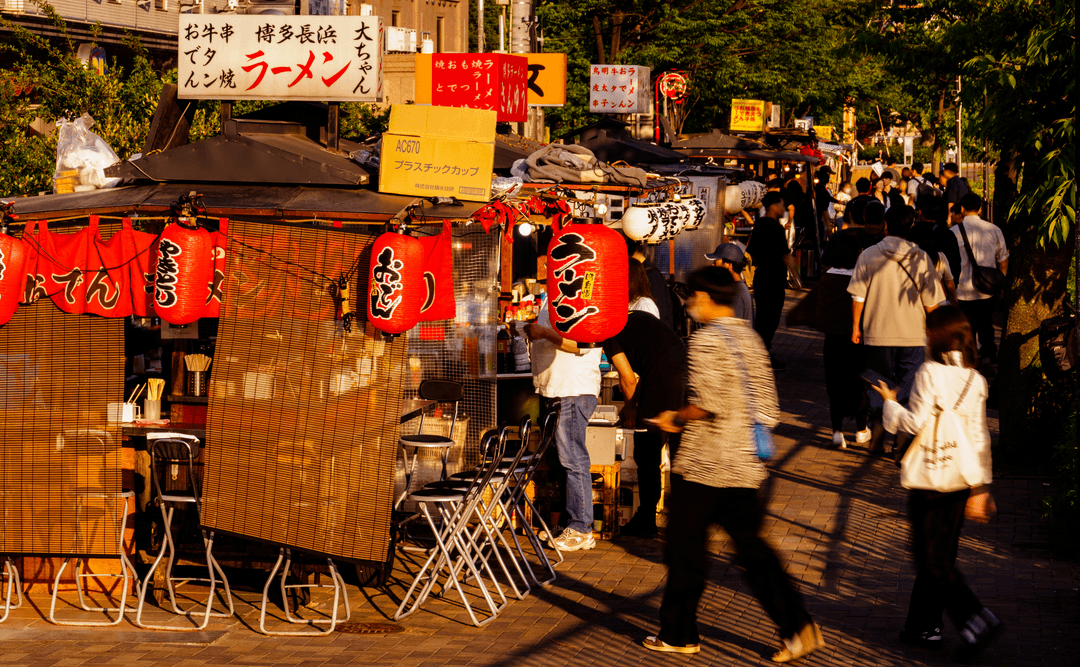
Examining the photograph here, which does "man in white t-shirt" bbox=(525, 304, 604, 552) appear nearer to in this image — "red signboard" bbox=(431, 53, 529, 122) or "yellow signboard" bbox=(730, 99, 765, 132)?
"red signboard" bbox=(431, 53, 529, 122)

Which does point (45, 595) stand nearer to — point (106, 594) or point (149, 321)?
point (106, 594)

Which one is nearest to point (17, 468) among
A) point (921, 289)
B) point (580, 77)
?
point (921, 289)

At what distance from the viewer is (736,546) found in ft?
21.1

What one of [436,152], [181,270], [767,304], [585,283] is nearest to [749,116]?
[767,304]

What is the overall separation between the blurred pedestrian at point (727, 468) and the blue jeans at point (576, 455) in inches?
83.3

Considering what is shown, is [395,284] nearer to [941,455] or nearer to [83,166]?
[941,455]

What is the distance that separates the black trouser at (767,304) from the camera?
15461mm

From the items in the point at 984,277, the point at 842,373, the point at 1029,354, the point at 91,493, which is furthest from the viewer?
the point at 984,277

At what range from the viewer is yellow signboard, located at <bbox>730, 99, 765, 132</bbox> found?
108 ft

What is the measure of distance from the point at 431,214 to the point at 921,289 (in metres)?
5.02

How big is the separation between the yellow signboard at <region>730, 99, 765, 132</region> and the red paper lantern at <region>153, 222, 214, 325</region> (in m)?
26.6

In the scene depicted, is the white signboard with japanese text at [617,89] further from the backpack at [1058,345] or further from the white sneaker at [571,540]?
the white sneaker at [571,540]

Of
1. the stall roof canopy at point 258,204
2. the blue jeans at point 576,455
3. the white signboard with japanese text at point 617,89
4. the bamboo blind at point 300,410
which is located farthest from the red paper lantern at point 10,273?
the white signboard with japanese text at point 617,89

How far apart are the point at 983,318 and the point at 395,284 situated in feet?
28.3
